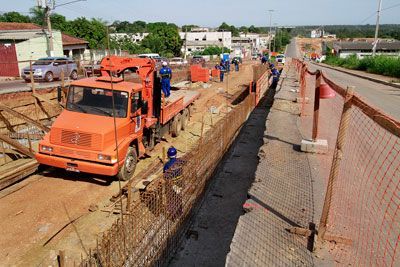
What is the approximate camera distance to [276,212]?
462 cm

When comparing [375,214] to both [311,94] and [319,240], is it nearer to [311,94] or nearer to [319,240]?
[319,240]

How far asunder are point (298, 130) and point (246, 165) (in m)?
1.90

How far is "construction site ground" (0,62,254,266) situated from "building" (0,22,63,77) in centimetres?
2279

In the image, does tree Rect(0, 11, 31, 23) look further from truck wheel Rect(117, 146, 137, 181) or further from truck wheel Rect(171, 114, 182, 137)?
truck wheel Rect(117, 146, 137, 181)

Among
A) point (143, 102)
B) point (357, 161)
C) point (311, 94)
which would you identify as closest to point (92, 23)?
point (311, 94)

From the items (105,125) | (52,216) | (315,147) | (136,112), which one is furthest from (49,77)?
(315,147)

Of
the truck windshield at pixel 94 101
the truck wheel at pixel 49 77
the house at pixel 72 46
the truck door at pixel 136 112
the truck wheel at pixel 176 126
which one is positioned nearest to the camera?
the truck windshield at pixel 94 101

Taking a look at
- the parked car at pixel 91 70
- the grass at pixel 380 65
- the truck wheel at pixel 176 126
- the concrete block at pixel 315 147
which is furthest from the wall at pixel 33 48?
the grass at pixel 380 65

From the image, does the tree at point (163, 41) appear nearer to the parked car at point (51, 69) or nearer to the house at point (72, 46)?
the house at point (72, 46)

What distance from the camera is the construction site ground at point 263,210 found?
373cm

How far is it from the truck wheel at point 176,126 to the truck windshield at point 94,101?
14.7 feet

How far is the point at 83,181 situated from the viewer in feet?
27.9

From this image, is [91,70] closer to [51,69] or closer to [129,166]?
[51,69]

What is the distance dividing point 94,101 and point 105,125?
97 cm
